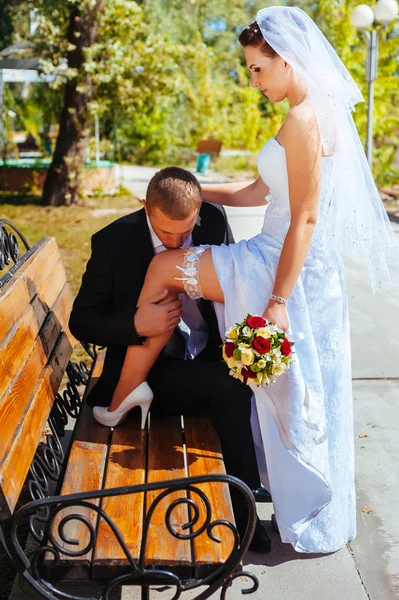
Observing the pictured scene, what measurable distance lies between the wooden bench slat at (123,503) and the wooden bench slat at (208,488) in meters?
0.18

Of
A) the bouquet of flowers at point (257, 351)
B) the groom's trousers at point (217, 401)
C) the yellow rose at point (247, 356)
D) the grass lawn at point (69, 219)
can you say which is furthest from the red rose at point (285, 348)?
the grass lawn at point (69, 219)

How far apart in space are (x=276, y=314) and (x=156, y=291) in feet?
1.63

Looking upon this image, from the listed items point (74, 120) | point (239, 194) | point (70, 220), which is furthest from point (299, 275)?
point (74, 120)

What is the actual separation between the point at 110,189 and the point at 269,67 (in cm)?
1431

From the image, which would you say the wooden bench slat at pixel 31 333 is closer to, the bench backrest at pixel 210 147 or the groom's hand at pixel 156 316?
the groom's hand at pixel 156 316

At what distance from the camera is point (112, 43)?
13492 mm

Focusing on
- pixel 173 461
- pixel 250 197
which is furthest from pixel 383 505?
pixel 250 197

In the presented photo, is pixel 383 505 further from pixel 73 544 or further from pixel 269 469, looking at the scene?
pixel 73 544

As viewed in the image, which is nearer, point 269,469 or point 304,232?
point 304,232

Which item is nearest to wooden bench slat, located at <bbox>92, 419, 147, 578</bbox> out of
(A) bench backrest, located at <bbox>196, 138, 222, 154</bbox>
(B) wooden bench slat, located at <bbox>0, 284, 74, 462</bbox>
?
(B) wooden bench slat, located at <bbox>0, 284, 74, 462</bbox>

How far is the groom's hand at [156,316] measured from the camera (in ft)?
9.85

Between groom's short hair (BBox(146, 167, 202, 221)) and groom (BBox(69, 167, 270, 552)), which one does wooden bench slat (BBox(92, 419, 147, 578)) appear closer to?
groom (BBox(69, 167, 270, 552))

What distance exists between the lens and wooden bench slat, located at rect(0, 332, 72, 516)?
2.27m

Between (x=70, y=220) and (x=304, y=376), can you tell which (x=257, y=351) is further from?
(x=70, y=220)
